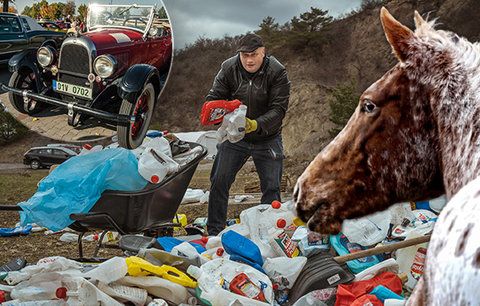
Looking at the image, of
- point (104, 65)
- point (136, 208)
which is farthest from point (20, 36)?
point (136, 208)

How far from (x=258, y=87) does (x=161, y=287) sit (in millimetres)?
1463

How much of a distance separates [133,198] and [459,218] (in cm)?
261

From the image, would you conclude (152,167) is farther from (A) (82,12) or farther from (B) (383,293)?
(B) (383,293)

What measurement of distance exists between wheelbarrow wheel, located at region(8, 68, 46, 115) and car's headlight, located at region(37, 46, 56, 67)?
142mm

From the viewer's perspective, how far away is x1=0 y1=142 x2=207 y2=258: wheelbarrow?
9.34ft

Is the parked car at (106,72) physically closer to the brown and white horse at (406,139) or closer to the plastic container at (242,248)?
the plastic container at (242,248)

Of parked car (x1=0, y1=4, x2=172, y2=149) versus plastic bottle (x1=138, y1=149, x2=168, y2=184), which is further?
parked car (x1=0, y1=4, x2=172, y2=149)

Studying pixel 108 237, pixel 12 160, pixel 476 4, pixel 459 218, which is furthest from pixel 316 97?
pixel 459 218

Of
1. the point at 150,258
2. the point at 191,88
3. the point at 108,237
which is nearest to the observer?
the point at 150,258

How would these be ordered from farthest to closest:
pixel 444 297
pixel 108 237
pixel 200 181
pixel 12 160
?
pixel 200 181 < pixel 12 160 < pixel 108 237 < pixel 444 297

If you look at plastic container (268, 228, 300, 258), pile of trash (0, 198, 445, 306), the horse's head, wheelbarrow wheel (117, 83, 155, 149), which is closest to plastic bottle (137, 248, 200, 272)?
pile of trash (0, 198, 445, 306)

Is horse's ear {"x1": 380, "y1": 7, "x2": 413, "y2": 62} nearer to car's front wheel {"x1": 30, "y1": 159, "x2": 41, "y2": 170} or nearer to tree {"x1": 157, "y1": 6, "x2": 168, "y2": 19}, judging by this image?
tree {"x1": 157, "y1": 6, "x2": 168, "y2": 19}

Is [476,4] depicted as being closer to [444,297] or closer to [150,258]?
[150,258]

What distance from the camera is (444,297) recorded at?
36 cm
